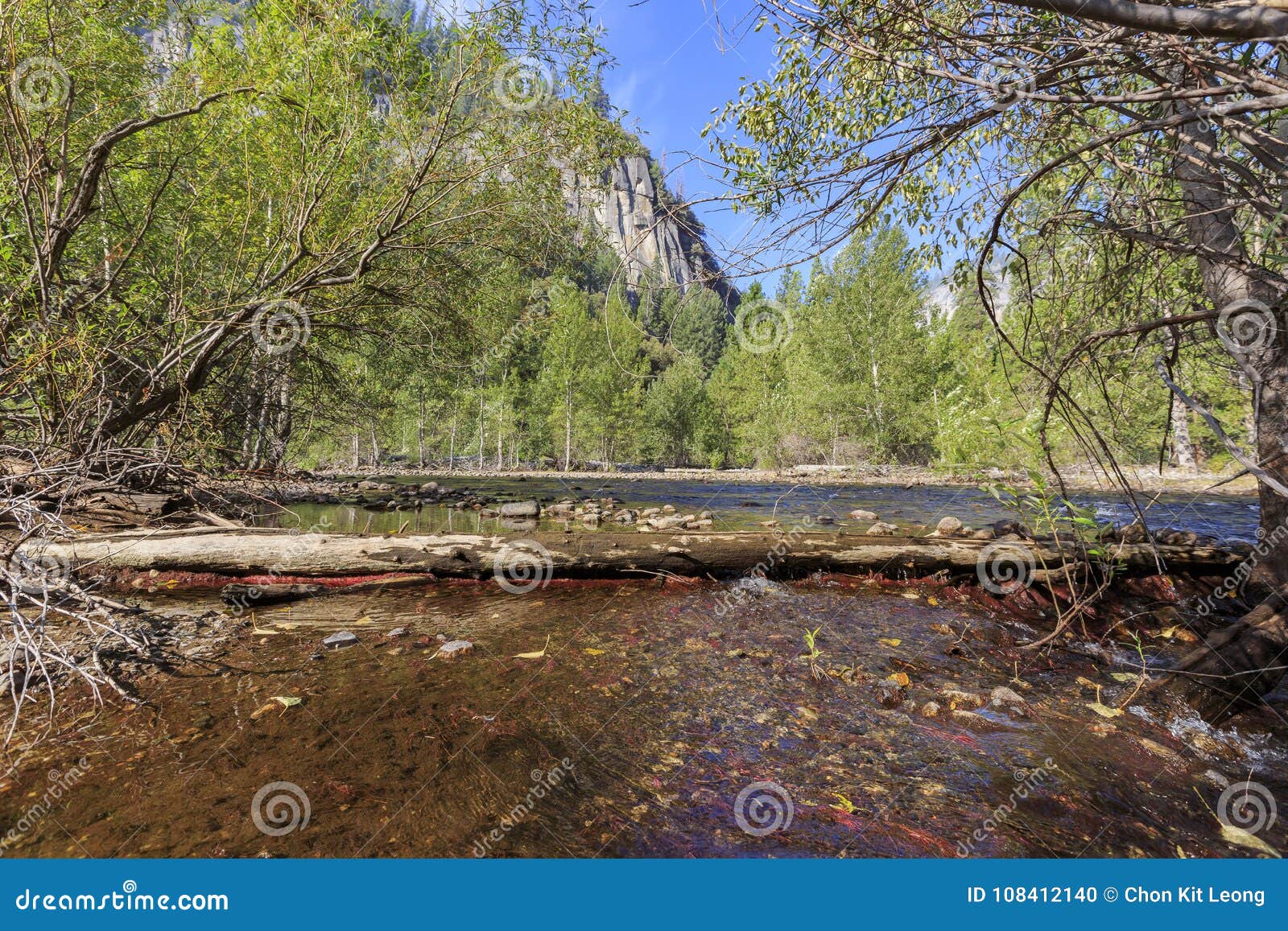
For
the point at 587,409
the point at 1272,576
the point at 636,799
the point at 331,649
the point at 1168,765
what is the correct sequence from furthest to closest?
the point at 587,409 < the point at 1272,576 < the point at 331,649 < the point at 1168,765 < the point at 636,799

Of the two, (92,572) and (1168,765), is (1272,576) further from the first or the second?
(92,572)

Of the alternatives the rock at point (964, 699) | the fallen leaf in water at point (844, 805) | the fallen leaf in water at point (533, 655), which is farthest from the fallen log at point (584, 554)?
the fallen leaf in water at point (844, 805)

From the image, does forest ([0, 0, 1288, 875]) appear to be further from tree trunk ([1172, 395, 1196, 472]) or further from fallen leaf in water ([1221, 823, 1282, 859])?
tree trunk ([1172, 395, 1196, 472])

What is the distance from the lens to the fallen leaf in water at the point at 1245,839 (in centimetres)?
230

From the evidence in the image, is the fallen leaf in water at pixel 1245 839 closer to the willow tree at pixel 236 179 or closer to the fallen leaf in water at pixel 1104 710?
the fallen leaf in water at pixel 1104 710

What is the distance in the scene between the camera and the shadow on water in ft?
7.48

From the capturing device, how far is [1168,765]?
2938mm

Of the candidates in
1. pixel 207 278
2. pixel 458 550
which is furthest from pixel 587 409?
pixel 458 550

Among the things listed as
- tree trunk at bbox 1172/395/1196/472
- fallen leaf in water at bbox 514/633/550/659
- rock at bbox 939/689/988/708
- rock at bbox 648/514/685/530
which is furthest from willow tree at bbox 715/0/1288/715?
tree trunk at bbox 1172/395/1196/472

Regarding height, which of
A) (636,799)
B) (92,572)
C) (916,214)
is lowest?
(636,799)

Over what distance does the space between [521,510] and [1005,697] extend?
442 inches

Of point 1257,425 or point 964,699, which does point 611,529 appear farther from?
point 1257,425

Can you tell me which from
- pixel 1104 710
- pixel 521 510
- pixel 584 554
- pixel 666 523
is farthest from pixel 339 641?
pixel 521 510

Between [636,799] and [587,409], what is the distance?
37750mm
